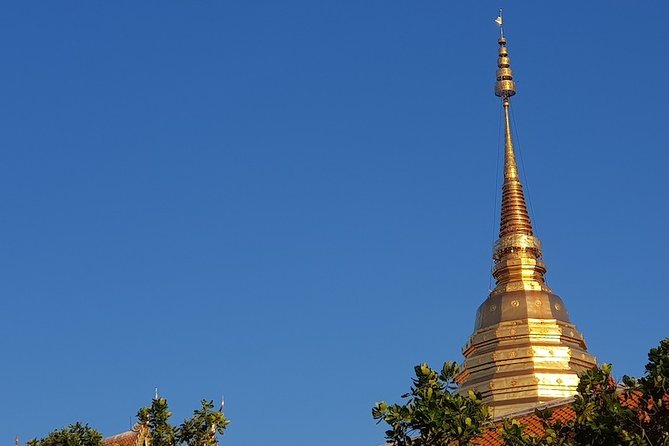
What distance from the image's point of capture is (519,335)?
63.0 meters

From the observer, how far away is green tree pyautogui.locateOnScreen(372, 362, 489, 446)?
25938 mm

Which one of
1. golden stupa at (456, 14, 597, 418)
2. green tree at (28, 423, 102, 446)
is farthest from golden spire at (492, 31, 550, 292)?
green tree at (28, 423, 102, 446)

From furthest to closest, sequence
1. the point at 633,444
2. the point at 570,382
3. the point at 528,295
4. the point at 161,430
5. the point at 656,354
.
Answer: the point at 528,295 < the point at 570,382 < the point at 161,430 < the point at 656,354 < the point at 633,444

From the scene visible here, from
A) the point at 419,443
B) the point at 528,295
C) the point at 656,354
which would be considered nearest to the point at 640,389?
the point at 656,354

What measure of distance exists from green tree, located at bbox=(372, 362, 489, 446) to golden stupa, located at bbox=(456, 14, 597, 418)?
101 feet

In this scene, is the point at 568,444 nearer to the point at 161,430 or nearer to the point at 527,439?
the point at 527,439

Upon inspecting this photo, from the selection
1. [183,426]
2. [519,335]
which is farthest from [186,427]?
[519,335]

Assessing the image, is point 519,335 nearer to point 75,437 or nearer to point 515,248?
point 515,248

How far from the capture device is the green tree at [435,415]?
25.9 metres

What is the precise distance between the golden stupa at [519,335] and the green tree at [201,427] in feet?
93.3

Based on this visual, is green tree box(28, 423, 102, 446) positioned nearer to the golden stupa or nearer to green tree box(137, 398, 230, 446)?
green tree box(137, 398, 230, 446)

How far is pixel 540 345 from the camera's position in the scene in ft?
204

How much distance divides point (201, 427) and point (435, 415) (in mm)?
6526

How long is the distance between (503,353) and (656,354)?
36.6 meters
